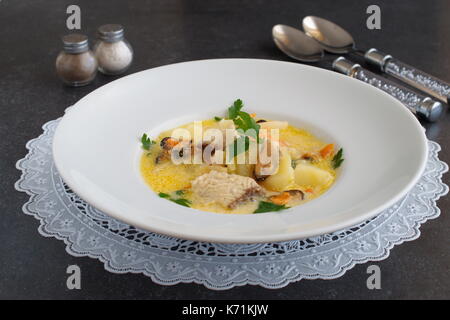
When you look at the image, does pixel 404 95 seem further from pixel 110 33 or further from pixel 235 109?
pixel 110 33

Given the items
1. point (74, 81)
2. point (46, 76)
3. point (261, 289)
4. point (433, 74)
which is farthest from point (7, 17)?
point (261, 289)

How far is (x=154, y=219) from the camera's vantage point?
1.62 m

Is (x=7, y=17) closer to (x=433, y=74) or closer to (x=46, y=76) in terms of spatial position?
(x=46, y=76)

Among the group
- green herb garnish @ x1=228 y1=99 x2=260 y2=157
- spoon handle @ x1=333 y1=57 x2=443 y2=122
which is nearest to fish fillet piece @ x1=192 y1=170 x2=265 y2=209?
green herb garnish @ x1=228 y1=99 x2=260 y2=157

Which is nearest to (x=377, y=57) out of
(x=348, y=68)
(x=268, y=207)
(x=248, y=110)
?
(x=348, y=68)

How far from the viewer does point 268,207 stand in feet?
6.18

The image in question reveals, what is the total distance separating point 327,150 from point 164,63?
1.38m

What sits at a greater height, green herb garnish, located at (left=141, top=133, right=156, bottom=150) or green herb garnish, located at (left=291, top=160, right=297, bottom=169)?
green herb garnish, located at (left=291, top=160, right=297, bottom=169)

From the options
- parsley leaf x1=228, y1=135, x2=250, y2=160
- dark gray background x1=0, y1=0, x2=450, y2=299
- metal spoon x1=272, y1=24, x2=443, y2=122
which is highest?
parsley leaf x1=228, y1=135, x2=250, y2=160

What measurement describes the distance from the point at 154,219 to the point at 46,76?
1.79 meters

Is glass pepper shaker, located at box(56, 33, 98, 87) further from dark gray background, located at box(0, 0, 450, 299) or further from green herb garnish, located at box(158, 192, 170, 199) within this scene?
green herb garnish, located at box(158, 192, 170, 199)

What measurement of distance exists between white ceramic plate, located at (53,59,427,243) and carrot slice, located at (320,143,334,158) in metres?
0.05

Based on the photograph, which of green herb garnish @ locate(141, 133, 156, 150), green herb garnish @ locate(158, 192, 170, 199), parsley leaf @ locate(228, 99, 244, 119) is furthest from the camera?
parsley leaf @ locate(228, 99, 244, 119)

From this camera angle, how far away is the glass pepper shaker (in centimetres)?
285
